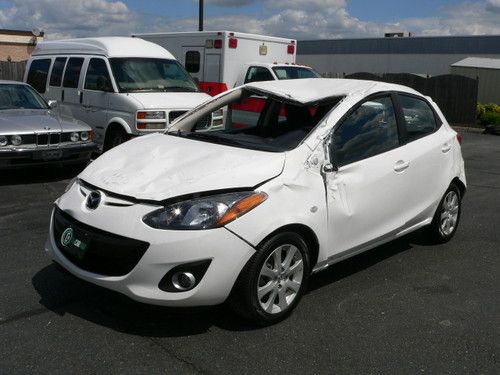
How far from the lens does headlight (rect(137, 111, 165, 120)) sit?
9.17m

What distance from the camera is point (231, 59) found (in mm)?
14039

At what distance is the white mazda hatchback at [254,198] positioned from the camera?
3.48m

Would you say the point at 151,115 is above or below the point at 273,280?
above

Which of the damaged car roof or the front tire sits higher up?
the damaged car roof

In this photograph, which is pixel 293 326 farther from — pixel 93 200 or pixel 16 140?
pixel 16 140

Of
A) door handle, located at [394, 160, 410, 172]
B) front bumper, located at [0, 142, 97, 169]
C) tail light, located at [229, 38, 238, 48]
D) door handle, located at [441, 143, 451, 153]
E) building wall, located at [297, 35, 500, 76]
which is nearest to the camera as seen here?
door handle, located at [394, 160, 410, 172]

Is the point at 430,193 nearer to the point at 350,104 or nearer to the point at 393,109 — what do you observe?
the point at 393,109

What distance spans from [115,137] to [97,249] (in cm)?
650

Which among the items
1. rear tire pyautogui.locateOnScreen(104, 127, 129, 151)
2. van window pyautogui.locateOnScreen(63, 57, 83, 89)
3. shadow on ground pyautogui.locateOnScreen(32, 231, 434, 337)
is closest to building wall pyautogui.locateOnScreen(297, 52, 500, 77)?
van window pyautogui.locateOnScreen(63, 57, 83, 89)

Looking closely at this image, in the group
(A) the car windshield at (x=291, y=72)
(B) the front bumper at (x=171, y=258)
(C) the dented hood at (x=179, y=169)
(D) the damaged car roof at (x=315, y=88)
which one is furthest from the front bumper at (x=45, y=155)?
(A) the car windshield at (x=291, y=72)

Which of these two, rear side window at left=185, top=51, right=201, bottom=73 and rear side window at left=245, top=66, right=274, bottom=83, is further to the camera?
rear side window at left=185, top=51, right=201, bottom=73

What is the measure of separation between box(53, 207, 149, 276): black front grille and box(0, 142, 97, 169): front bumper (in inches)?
177

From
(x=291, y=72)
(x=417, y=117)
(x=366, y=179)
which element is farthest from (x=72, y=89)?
(x=366, y=179)

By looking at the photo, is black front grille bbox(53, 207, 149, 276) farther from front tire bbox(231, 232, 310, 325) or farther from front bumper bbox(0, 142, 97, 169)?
front bumper bbox(0, 142, 97, 169)
